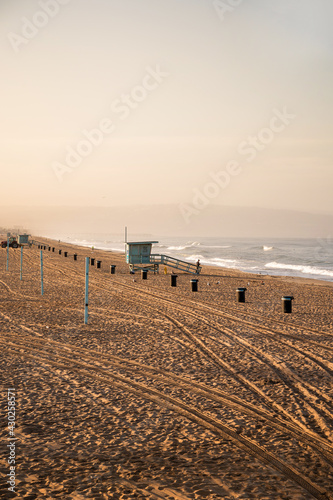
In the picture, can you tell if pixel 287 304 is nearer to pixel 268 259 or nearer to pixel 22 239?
pixel 268 259

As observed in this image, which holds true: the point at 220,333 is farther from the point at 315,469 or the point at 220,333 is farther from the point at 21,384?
the point at 315,469

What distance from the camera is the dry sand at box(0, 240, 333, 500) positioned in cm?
446

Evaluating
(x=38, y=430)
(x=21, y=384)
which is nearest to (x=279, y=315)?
(x=21, y=384)

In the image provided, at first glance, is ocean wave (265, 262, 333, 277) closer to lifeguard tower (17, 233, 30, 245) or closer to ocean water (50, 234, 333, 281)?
ocean water (50, 234, 333, 281)

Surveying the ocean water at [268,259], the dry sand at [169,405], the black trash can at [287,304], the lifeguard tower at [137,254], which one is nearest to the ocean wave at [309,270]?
the ocean water at [268,259]

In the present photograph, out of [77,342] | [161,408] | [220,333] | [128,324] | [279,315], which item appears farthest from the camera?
[279,315]

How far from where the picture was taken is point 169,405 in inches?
259

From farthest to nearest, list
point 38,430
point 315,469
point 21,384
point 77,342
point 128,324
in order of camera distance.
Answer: point 128,324 < point 77,342 < point 21,384 < point 38,430 < point 315,469

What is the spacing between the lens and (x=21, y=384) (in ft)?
24.3

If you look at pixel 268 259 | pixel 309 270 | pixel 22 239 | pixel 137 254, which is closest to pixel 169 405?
pixel 137 254

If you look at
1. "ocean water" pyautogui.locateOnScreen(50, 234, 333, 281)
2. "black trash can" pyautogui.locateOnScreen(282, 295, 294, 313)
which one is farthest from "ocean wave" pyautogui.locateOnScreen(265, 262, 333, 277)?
"black trash can" pyautogui.locateOnScreen(282, 295, 294, 313)

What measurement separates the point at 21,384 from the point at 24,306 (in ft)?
29.0

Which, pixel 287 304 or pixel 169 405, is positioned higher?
pixel 287 304

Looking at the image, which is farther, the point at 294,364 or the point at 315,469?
the point at 294,364
